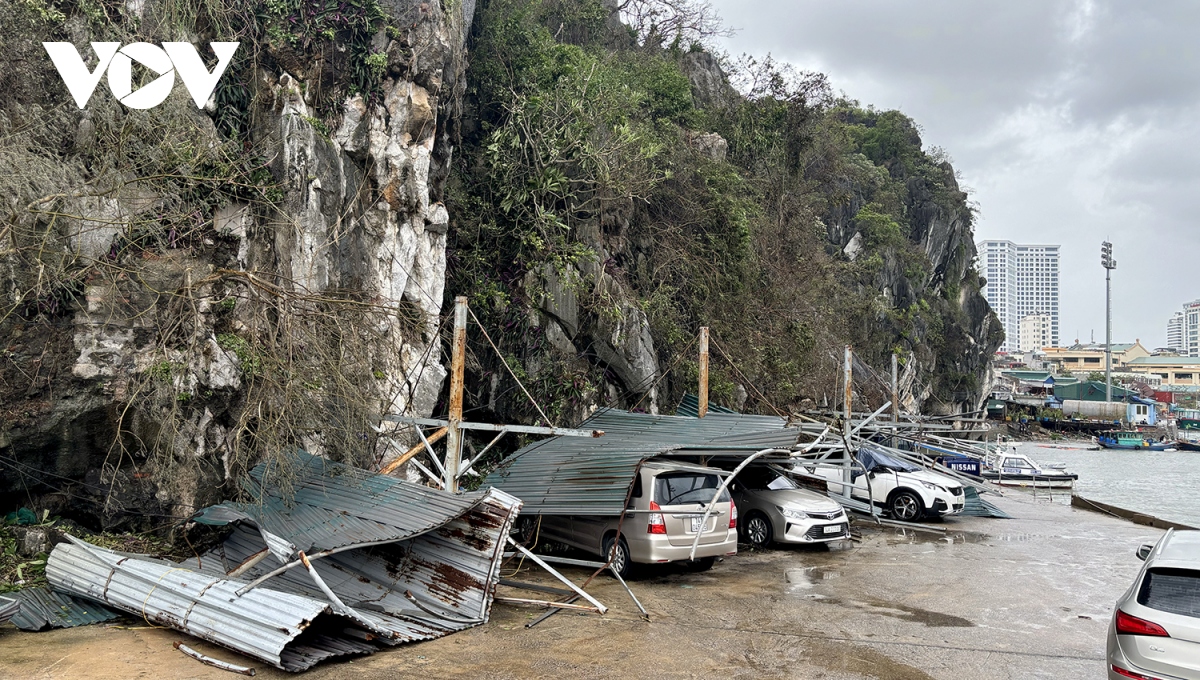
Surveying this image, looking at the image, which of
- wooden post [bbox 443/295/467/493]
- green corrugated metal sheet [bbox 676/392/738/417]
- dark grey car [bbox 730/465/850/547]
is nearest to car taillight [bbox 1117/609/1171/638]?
wooden post [bbox 443/295/467/493]

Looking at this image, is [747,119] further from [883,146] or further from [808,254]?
[883,146]

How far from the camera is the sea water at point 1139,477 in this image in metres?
31.9

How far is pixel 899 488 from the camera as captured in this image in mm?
17297

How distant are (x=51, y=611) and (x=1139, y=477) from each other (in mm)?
52860

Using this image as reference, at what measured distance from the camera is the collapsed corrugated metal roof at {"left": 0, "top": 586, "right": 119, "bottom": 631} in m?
7.34

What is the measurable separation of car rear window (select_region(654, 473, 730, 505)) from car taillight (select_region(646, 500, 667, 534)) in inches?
4.4

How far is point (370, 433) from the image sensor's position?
1035 cm

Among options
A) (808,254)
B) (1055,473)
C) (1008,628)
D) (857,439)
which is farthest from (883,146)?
(1008,628)

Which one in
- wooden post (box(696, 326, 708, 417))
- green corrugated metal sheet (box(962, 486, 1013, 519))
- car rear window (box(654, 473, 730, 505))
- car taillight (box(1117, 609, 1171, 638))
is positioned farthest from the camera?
green corrugated metal sheet (box(962, 486, 1013, 519))

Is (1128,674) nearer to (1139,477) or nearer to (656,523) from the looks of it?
(656,523)

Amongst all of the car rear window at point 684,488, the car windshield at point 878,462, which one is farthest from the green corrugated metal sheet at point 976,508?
the car rear window at point 684,488

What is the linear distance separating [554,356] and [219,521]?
377 inches

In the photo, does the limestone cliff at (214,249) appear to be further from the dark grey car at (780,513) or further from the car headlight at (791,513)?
the car headlight at (791,513)

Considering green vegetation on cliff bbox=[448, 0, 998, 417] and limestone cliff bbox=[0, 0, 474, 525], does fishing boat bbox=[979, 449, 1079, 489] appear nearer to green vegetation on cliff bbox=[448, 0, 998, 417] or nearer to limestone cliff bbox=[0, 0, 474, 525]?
green vegetation on cliff bbox=[448, 0, 998, 417]
